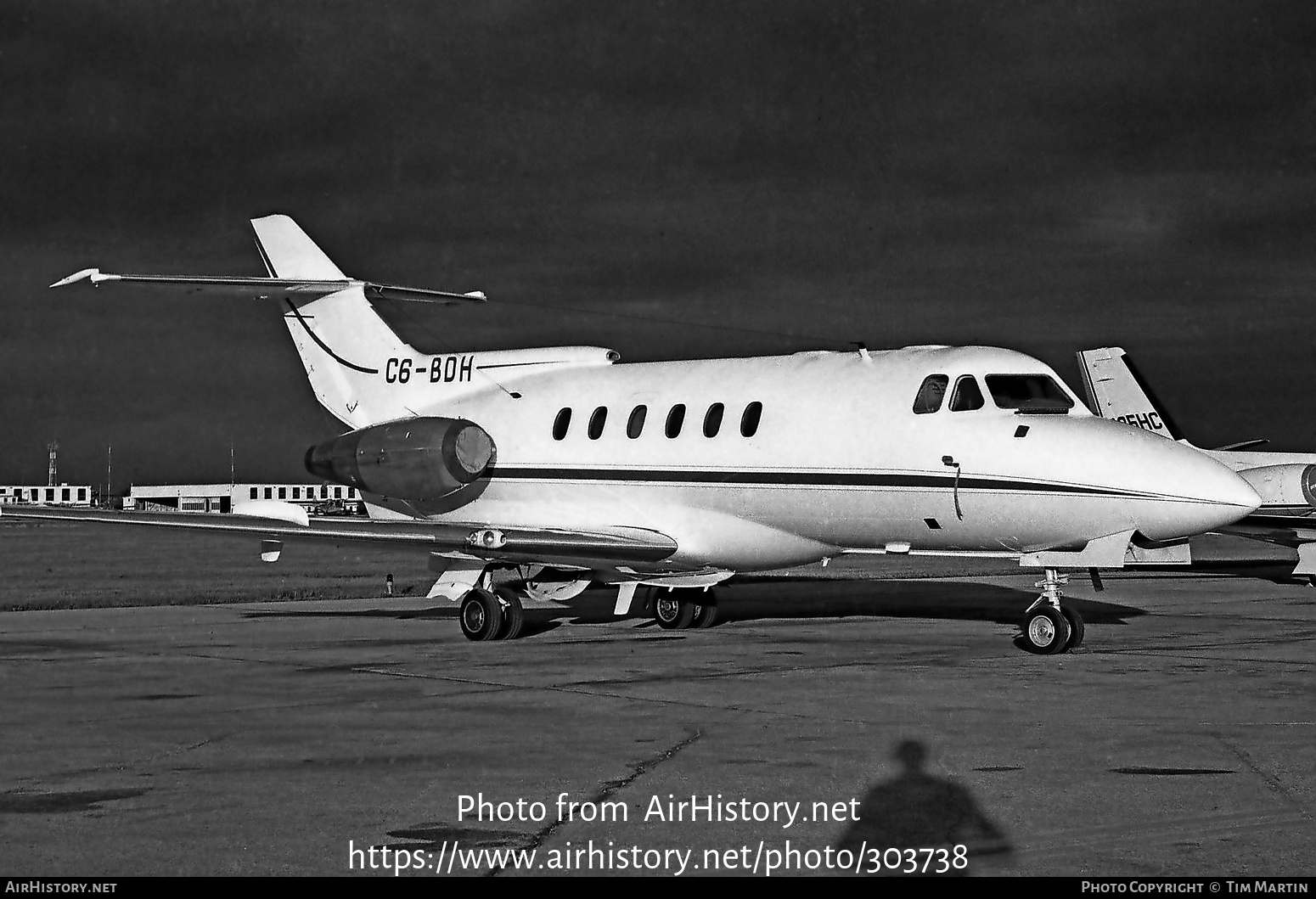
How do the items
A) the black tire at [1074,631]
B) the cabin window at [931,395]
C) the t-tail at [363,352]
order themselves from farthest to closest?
the t-tail at [363,352]
the cabin window at [931,395]
the black tire at [1074,631]

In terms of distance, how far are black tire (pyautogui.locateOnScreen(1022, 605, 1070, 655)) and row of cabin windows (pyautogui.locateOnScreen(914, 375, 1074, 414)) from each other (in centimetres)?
216

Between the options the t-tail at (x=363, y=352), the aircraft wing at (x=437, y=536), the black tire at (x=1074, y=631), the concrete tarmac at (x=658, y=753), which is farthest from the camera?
the t-tail at (x=363, y=352)

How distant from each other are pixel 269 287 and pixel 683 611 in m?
7.62

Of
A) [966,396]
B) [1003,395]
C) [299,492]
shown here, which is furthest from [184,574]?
[299,492]

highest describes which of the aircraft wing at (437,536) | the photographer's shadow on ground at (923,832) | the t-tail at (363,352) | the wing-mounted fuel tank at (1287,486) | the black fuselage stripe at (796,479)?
the t-tail at (363,352)

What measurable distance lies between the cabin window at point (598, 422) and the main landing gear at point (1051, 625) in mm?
6231

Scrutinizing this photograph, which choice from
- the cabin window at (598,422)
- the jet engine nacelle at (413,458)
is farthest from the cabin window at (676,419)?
the jet engine nacelle at (413,458)

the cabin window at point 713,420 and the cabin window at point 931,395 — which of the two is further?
the cabin window at point 713,420

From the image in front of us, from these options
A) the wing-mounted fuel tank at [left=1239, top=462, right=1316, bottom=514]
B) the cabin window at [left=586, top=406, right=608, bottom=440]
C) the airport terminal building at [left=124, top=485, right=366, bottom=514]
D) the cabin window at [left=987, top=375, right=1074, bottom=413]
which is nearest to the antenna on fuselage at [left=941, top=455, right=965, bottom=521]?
the cabin window at [left=987, top=375, right=1074, bottom=413]

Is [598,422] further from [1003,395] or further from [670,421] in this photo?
[1003,395]

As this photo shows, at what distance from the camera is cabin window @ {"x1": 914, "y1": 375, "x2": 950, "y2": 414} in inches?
647

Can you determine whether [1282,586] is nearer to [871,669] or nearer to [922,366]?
[922,366]

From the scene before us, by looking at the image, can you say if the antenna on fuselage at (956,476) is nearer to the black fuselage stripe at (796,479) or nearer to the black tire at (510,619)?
the black fuselage stripe at (796,479)

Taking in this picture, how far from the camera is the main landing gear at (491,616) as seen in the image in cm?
1817
